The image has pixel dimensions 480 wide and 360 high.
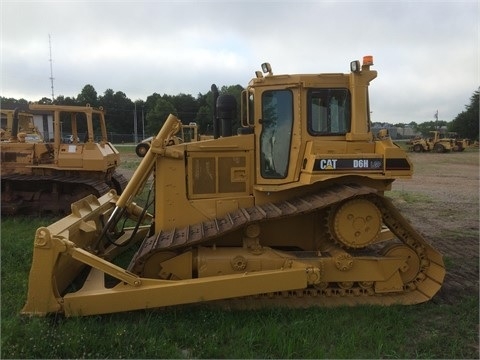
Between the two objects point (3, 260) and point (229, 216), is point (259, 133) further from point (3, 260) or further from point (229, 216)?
point (3, 260)

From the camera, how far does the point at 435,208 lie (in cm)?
1178

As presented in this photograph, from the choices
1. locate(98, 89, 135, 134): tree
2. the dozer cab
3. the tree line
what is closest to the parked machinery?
the dozer cab

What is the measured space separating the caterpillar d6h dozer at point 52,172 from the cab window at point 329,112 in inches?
274

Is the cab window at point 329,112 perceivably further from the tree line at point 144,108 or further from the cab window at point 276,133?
the tree line at point 144,108

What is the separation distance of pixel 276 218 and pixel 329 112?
157 cm

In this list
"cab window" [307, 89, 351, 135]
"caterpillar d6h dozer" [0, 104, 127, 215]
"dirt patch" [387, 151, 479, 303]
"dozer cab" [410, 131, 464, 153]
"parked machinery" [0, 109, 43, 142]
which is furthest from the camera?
"dozer cab" [410, 131, 464, 153]

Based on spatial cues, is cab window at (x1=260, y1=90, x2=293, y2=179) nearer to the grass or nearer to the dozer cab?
the grass

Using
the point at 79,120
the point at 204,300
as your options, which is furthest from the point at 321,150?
the point at 79,120

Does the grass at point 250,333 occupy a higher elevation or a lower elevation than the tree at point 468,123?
lower

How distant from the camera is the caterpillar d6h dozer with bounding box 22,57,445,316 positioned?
194 inches

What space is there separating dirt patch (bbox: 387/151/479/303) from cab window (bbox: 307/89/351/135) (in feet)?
8.02

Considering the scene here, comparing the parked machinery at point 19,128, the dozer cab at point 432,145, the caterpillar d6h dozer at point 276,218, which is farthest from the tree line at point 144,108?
the caterpillar d6h dozer at point 276,218

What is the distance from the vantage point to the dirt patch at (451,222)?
609cm

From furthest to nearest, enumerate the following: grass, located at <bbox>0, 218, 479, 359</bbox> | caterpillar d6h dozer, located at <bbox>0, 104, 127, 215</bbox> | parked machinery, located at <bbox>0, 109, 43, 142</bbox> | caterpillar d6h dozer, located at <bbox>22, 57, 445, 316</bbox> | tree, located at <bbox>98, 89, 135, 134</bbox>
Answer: tree, located at <bbox>98, 89, 135, 134</bbox> → parked machinery, located at <bbox>0, 109, 43, 142</bbox> → caterpillar d6h dozer, located at <bbox>0, 104, 127, 215</bbox> → caterpillar d6h dozer, located at <bbox>22, 57, 445, 316</bbox> → grass, located at <bbox>0, 218, 479, 359</bbox>
